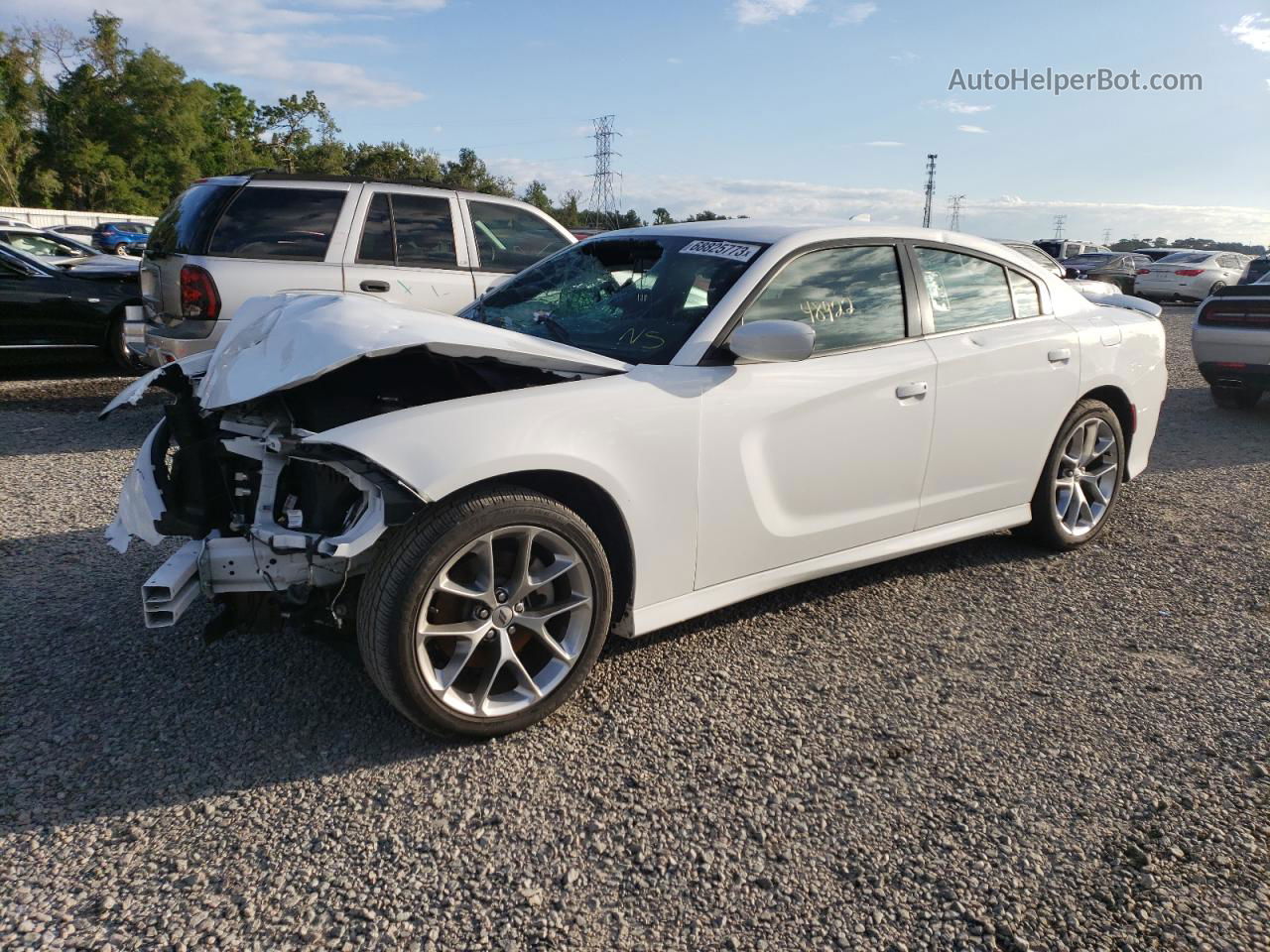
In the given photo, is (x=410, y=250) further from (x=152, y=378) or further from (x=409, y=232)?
(x=152, y=378)

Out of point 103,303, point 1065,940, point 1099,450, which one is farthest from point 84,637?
point 103,303

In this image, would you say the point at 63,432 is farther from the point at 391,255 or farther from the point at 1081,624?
the point at 1081,624

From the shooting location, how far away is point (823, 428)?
11.7ft

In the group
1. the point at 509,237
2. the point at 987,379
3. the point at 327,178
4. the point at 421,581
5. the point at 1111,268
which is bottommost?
the point at 421,581

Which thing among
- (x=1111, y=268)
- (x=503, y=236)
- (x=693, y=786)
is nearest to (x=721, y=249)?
(x=693, y=786)

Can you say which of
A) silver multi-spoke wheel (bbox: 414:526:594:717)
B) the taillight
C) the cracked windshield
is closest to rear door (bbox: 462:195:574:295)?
the taillight

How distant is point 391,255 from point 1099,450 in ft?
17.2

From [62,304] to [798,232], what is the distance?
27.5 feet

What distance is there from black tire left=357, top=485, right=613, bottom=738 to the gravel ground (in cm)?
18

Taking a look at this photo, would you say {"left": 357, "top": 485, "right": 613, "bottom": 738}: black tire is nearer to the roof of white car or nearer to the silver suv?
the roof of white car

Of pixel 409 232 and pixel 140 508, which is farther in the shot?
pixel 409 232

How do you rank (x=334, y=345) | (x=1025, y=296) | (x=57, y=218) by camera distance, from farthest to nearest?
(x=57, y=218) < (x=1025, y=296) < (x=334, y=345)

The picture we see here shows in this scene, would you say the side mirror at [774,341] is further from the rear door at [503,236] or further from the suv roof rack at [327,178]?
the suv roof rack at [327,178]

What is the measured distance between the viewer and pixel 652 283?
379cm
